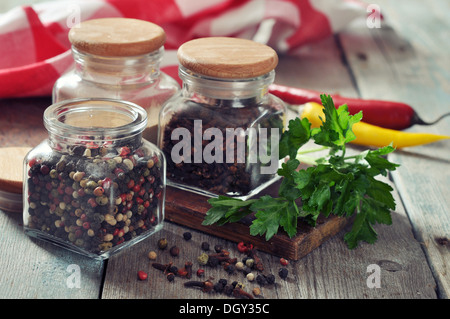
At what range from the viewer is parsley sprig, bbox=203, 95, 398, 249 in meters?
1.20

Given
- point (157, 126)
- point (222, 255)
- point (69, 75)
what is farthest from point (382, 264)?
point (69, 75)

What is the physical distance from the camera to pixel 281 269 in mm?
1144

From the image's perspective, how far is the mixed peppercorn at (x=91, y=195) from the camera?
112cm

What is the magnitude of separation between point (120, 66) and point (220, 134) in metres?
0.28

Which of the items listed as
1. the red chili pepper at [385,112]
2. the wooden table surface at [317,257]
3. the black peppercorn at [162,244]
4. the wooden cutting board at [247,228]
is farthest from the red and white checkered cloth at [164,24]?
the black peppercorn at [162,244]

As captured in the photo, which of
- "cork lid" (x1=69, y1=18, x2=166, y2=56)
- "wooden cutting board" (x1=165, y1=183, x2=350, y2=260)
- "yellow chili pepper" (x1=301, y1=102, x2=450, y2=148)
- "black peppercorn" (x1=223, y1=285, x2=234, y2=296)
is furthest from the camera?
"yellow chili pepper" (x1=301, y1=102, x2=450, y2=148)

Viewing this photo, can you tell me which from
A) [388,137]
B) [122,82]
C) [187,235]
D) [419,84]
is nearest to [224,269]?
[187,235]

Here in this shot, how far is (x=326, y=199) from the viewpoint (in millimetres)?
1207

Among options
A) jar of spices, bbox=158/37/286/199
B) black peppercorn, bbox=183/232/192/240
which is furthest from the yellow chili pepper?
black peppercorn, bbox=183/232/192/240

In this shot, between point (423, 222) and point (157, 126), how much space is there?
59cm

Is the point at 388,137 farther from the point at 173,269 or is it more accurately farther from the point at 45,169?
the point at 45,169

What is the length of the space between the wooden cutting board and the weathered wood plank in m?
0.20

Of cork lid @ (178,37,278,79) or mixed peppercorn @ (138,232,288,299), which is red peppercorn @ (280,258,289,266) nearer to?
mixed peppercorn @ (138,232,288,299)

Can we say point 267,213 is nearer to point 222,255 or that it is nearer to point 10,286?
point 222,255
